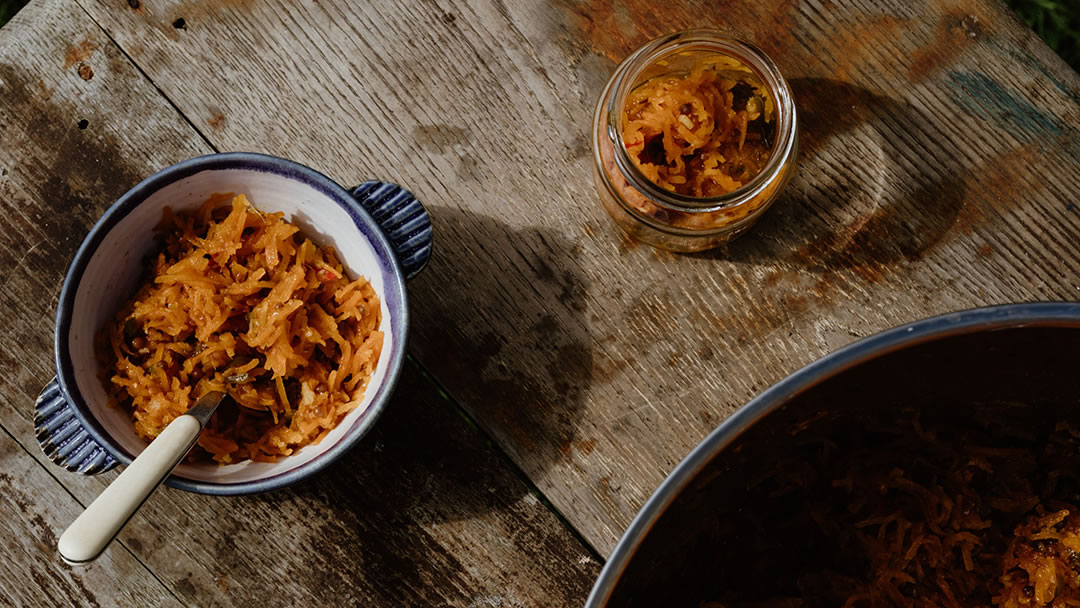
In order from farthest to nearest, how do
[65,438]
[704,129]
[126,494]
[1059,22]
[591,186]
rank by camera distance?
[1059,22], [591,186], [704,129], [65,438], [126,494]

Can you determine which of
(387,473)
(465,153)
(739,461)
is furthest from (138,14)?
(739,461)

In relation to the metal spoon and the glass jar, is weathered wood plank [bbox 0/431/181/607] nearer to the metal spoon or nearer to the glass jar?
the metal spoon

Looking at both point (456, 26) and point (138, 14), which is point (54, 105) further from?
point (456, 26)

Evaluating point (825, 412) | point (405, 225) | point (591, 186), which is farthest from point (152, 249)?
point (825, 412)

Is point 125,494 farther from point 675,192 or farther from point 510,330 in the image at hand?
point 675,192

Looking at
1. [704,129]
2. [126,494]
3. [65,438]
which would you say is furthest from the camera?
[704,129]

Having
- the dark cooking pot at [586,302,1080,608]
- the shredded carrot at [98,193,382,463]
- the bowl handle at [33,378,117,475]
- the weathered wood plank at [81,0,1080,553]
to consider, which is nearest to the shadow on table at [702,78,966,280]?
the weathered wood plank at [81,0,1080,553]

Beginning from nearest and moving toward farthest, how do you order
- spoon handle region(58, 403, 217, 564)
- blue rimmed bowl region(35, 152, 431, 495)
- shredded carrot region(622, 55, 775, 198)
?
spoon handle region(58, 403, 217, 564) < blue rimmed bowl region(35, 152, 431, 495) < shredded carrot region(622, 55, 775, 198)

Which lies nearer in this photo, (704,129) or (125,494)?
(125,494)
